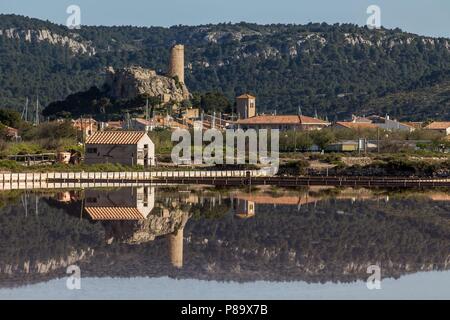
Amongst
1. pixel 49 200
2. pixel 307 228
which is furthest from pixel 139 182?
pixel 307 228

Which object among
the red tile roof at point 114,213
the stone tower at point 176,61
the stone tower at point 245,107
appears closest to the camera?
the red tile roof at point 114,213

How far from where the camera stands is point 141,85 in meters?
117

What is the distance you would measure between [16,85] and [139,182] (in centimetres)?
12112

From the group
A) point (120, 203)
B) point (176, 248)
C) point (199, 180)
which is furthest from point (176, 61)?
point (176, 248)

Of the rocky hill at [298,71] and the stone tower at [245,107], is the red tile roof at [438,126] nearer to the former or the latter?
the stone tower at [245,107]

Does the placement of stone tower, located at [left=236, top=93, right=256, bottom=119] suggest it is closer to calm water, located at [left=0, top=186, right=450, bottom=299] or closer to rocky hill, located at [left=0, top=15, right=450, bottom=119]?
rocky hill, located at [left=0, top=15, right=450, bottom=119]

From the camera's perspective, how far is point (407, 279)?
79.0 feet

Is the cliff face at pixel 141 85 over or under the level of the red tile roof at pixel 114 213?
over

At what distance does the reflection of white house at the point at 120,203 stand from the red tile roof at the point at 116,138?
14.0 meters

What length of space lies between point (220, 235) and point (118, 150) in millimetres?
34084

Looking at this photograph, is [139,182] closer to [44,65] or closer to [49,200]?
[49,200]

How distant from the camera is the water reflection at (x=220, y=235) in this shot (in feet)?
82.9

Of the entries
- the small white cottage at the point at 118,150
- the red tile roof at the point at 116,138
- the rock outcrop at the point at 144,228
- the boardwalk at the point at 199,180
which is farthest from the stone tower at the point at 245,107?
the rock outcrop at the point at 144,228

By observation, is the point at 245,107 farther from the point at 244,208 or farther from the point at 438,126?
the point at 244,208
